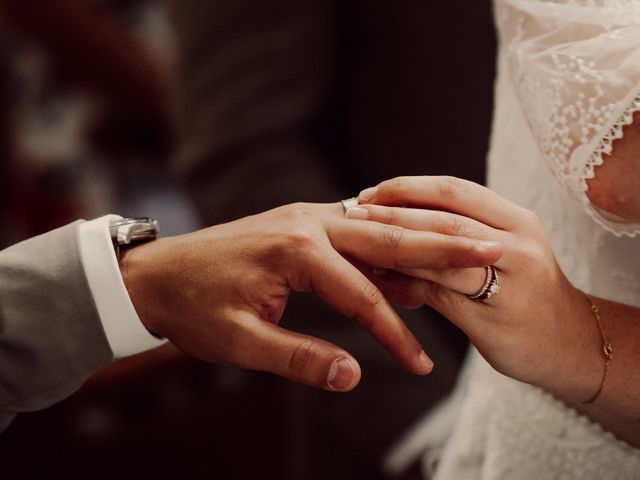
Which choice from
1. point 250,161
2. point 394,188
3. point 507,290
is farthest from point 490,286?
point 250,161

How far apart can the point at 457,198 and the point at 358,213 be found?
83mm

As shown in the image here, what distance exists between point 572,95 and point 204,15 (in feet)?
2.87

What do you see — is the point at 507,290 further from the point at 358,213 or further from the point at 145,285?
the point at 145,285

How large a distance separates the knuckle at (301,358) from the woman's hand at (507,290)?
99mm

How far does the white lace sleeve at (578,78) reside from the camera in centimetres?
63

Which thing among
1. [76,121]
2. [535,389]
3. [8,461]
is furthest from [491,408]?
[76,121]

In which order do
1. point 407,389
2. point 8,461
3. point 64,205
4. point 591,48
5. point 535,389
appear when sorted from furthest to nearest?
point 64,205 < point 8,461 < point 407,389 < point 535,389 < point 591,48

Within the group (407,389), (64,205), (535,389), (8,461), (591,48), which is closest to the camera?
(591,48)

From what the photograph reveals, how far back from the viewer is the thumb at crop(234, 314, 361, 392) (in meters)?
0.65

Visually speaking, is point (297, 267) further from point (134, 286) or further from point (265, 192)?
point (265, 192)

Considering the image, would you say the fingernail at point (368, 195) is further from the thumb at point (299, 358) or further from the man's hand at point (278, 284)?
the thumb at point (299, 358)

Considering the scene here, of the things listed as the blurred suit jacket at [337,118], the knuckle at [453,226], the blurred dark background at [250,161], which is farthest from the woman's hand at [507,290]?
the blurred suit jacket at [337,118]

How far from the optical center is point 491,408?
2.90 feet

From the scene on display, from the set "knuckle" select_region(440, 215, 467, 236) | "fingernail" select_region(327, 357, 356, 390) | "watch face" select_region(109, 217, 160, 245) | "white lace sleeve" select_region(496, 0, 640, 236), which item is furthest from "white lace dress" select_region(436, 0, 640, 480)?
"watch face" select_region(109, 217, 160, 245)
